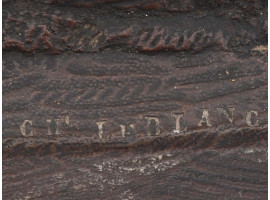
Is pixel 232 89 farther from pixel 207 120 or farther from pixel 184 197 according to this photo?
pixel 184 197

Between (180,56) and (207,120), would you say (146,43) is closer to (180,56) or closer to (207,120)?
(180,56)

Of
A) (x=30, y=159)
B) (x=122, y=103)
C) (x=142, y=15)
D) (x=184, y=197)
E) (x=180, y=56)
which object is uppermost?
(x=142, y=15)

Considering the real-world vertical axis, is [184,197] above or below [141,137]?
below

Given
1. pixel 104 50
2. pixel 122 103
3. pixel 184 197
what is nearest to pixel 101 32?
pixel 104 50

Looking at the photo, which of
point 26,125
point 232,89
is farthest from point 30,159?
point 232,89

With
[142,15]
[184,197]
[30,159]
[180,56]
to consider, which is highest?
[142,15]

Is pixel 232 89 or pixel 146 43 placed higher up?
pixel 146 43
